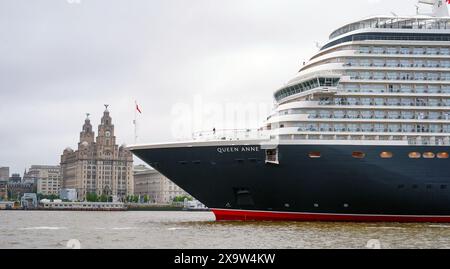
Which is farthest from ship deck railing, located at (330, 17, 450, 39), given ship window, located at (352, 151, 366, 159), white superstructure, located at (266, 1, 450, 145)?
ship window, located at (352, 151, 366, 159)

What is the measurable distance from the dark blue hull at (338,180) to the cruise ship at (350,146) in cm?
6

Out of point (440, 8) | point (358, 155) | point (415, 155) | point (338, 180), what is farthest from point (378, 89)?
point (440, 8)

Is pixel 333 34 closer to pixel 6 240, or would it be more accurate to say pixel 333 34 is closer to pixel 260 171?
pixel 260 171

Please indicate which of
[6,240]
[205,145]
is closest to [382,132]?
[205,145]

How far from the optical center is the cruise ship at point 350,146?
40125mm

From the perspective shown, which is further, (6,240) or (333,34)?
(333,34)

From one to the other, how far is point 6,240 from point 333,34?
28.2 meters

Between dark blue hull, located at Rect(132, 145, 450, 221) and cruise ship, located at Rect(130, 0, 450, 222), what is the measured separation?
0.21ft

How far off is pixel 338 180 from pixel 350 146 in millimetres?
2319

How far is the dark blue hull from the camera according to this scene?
3991 cm

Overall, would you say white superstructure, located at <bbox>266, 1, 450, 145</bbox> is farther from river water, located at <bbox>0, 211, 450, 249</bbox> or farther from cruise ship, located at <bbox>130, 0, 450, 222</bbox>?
river water, located at <bbox>0, 211, 450, 249</bbox>

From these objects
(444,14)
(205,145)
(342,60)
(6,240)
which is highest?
(444,14)

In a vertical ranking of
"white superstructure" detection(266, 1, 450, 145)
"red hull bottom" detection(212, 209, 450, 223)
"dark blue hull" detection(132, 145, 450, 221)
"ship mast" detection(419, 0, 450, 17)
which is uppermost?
"ship mast" detection(419, 0, 450, 17)
